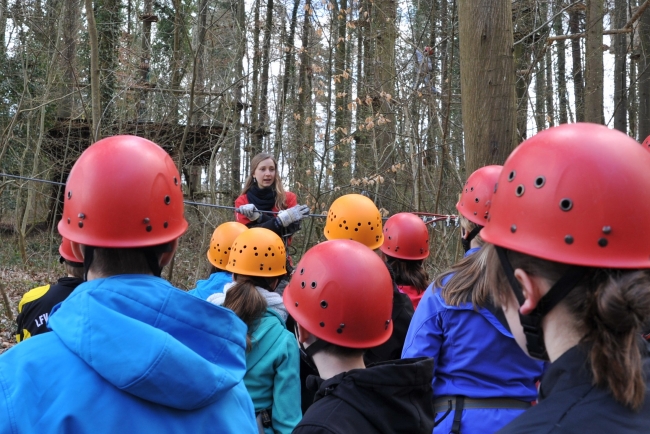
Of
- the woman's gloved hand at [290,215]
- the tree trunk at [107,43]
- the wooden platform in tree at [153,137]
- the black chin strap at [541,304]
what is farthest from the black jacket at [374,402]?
the tree trunk at [107,43]

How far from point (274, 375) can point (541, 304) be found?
2206mm

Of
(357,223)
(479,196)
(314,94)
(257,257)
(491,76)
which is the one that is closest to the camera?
(479,196)

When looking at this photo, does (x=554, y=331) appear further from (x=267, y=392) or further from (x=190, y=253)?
(x=190, y=253)

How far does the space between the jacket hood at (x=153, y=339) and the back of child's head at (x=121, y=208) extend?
17 centimetres

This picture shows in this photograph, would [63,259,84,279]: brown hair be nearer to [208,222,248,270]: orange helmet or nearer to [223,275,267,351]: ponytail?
[223,275,267,351]: ponytail

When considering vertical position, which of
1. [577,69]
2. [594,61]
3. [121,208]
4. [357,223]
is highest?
[577,69]

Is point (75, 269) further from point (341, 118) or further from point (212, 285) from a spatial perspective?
point (341, 118)

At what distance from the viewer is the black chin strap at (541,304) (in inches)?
58.0

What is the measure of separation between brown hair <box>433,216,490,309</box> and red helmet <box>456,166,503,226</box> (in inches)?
26.2

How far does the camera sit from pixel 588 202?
1.53 meters

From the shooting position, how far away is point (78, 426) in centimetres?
145

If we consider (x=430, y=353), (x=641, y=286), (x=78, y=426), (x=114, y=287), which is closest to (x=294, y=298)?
(x=430, y=353)

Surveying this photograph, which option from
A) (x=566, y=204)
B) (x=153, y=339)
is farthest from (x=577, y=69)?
(x=153, y=339)

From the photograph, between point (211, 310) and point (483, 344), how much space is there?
1446mm
